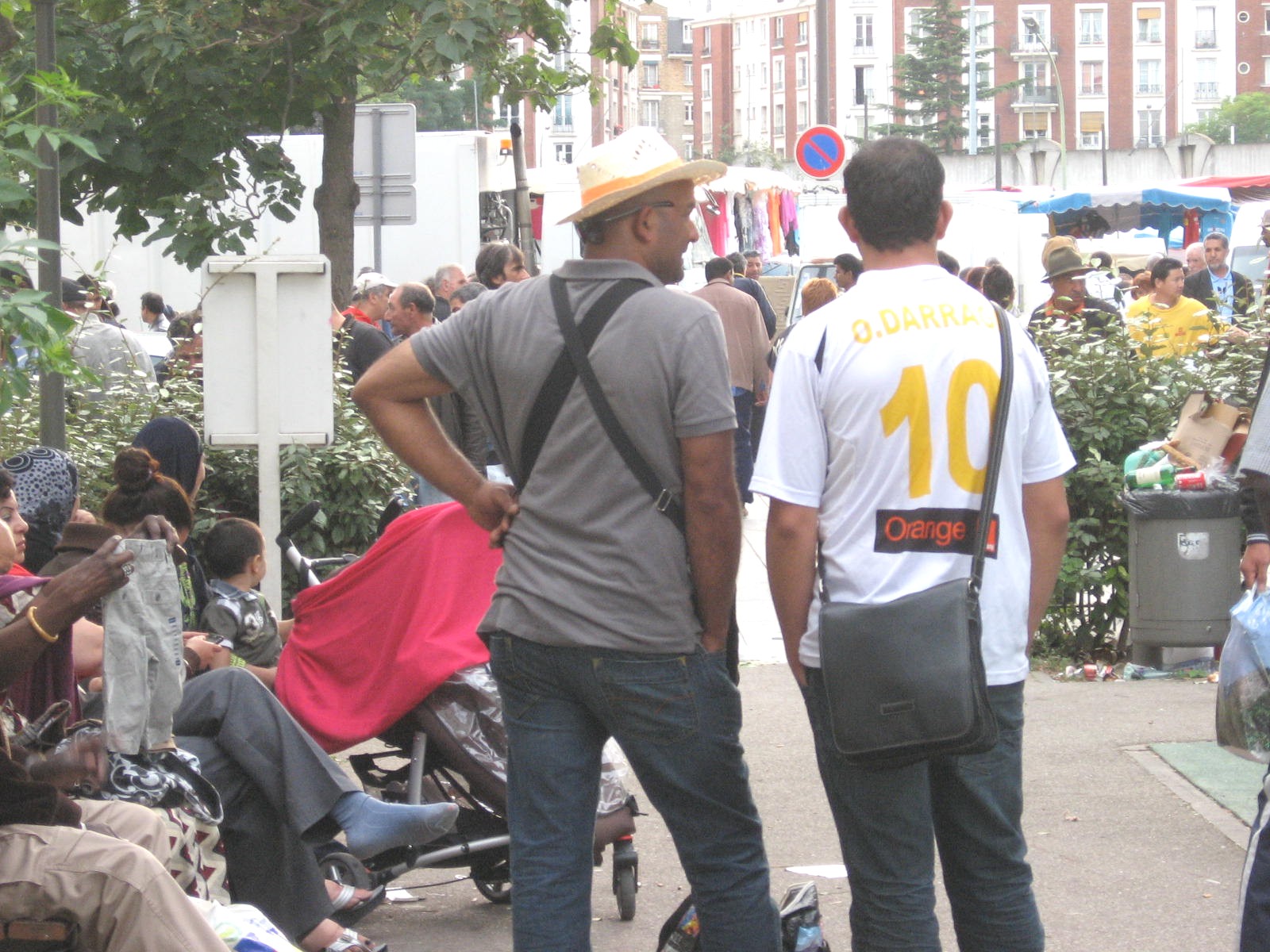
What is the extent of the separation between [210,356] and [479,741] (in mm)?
2920

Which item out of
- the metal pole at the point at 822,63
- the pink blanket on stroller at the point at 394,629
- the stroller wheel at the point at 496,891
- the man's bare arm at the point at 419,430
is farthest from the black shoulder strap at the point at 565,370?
the metal pole at the point at 822,63

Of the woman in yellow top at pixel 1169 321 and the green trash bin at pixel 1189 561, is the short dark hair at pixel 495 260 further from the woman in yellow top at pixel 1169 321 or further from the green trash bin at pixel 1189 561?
the green trash bin at pixel 1189 561

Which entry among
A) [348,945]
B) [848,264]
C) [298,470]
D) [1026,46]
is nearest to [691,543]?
[348,945]

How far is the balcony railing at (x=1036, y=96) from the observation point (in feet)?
331

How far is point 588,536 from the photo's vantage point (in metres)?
3.20

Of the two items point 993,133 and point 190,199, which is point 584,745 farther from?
point 993,133

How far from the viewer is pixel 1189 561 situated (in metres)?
7.85

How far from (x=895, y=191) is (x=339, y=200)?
8714 millimetres

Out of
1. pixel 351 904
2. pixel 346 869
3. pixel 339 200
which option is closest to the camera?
pixel 351 904

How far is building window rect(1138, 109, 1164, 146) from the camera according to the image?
10294cm

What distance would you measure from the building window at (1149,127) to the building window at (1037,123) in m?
5.52

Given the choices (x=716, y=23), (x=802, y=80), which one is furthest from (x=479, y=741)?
(x=716, y=23)

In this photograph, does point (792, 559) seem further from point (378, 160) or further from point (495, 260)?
point (378, 160)

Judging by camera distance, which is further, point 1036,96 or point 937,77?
point 1036,96
